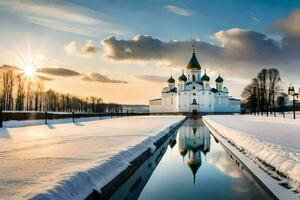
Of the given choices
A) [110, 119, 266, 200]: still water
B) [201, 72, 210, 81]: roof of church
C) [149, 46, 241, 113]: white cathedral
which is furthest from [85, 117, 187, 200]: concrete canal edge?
[201, 72, 210, 81]: roof of church

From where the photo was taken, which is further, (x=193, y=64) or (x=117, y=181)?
(x=193, y=64)

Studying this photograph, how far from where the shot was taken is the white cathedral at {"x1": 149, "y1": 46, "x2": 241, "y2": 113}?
120062mm

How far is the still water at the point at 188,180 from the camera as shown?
8430mm

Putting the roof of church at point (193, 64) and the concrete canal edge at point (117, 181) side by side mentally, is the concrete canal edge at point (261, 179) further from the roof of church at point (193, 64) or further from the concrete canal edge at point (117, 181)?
the roof of church at point (193, 64)

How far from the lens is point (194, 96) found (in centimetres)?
12025

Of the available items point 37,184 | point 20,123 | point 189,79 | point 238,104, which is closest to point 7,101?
point 20,123

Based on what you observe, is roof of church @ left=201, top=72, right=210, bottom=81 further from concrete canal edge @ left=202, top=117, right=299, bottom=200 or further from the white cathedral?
concrete canal edge @ left=202, top=117, right=299, bottom=200

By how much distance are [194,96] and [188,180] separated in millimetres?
110830

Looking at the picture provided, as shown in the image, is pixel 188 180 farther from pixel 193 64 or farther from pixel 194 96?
pixel 193 64

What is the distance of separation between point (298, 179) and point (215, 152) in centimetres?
866

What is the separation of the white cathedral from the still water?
99.6m

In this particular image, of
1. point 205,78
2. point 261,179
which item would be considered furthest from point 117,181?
point 205,78

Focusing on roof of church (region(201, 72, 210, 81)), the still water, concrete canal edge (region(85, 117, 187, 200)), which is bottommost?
the still water

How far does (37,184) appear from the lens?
696 centimetres
